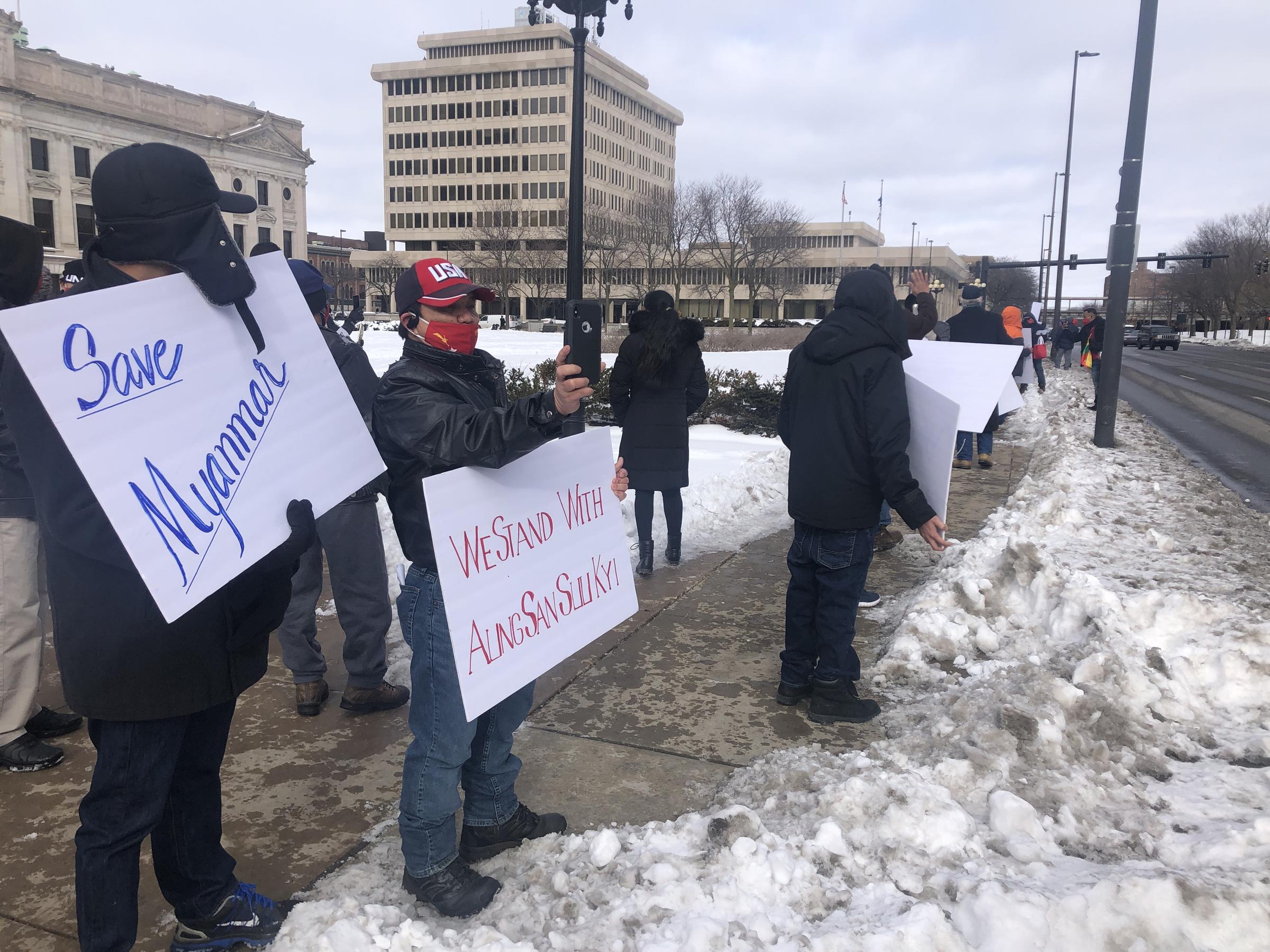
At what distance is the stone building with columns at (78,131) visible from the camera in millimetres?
61656

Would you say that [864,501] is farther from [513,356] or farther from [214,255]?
[513,356]

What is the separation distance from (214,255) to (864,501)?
9.44 ft

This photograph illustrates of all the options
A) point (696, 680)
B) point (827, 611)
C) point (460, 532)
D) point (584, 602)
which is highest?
point (460, 532)

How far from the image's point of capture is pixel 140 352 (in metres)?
2.10

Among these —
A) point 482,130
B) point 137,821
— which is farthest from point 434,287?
point 482,130

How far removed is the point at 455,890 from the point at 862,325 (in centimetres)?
289

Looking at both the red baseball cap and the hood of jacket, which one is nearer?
the red baseball cap

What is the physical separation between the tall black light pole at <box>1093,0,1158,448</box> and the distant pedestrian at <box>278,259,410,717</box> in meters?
10.1

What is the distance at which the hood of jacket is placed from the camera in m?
4.13

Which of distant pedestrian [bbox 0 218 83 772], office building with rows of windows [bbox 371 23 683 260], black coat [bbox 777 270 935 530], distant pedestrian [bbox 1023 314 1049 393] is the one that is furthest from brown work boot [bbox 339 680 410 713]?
office building with rows of windows [bbox 371 23 683 260]

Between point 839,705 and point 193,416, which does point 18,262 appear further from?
point 839,705

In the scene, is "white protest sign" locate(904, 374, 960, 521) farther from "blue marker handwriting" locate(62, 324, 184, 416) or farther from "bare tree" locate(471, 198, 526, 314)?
"bare tree" locate(471, 198, 526, 314)

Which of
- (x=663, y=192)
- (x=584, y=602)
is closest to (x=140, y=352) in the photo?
(x=584, y=602)

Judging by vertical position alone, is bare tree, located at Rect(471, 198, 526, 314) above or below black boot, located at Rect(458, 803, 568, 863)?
above
